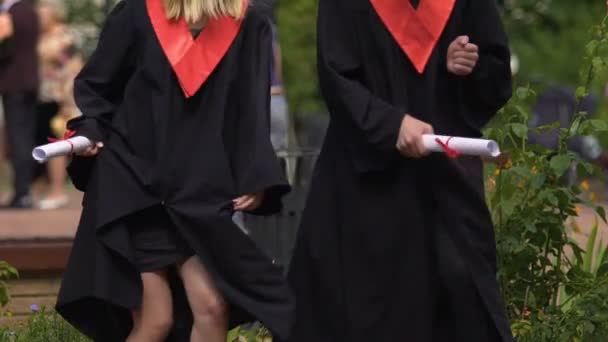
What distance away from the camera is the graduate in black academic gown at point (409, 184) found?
6.13 meters

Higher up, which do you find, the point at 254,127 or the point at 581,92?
the point at 254,127

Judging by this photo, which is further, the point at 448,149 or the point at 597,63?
the point at 597,63

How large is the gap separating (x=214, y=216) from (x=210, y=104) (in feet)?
1.14

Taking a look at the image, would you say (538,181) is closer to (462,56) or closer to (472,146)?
(462,56)

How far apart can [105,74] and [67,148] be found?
0.37 metres

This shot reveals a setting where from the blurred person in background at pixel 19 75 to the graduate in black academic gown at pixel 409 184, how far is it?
872 centimetres

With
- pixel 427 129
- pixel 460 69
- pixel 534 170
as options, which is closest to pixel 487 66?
pixel 460 69

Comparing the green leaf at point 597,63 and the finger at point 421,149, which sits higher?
the finger at point 421,149

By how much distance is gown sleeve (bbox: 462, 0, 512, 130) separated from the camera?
20.3 ft

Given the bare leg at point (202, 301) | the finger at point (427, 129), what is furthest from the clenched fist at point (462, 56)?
the bare leg at point (202, 301)

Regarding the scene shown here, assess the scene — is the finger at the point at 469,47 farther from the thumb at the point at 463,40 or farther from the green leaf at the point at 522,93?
the green leaf at the point at 522,93

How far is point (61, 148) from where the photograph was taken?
5.98 m

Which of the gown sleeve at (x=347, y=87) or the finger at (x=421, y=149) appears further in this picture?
the gown sleeve at (x=347, y=87)

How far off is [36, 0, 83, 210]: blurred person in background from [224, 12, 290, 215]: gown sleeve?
9.12m
